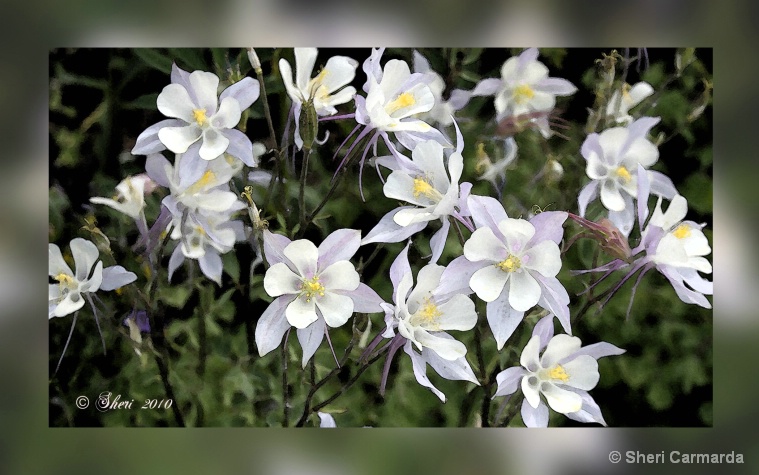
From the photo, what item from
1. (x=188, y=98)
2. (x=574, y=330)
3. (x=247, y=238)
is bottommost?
(x=574, y=330)

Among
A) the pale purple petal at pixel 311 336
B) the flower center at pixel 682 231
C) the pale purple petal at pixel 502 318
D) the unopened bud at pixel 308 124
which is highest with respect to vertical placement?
the unopened bud at pixel 308 124

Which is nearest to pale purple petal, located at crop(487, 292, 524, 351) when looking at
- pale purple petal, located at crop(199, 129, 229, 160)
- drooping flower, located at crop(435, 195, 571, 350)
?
drooping flower, located at crop(435, 195, 571, 350)

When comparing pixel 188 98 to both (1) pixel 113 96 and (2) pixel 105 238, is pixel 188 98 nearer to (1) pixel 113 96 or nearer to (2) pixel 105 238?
(1) pixel 113 96

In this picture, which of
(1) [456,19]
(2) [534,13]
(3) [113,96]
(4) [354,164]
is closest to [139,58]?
(3) [113,96]

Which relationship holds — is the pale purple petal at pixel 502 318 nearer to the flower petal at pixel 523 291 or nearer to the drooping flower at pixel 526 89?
the flower petal at pixel 523 291

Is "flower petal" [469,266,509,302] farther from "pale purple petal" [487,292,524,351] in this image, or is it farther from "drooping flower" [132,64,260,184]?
"drooping flower" [132,64,260,184]

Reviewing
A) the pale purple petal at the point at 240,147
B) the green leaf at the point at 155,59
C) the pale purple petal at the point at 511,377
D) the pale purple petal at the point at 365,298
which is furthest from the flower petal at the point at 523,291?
the green leaf at the point at 155,59
